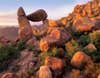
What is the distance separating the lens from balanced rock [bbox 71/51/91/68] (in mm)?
38531

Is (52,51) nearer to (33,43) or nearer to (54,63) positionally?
(54,63)

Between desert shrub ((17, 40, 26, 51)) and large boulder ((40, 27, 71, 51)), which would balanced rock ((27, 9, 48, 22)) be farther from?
large boulder ((40, 27, 71, 51))

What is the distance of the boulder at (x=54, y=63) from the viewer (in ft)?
125

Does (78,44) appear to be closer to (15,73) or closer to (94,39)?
(94,39)

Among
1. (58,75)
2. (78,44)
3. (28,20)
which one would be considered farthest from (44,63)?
(28,20)

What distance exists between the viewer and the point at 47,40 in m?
41.4

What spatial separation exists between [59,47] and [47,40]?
1.76 meters

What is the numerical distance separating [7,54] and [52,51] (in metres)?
6.53

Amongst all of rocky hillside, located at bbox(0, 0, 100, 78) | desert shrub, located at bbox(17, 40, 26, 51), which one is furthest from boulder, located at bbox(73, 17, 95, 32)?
desert shrub, located at bbox(17, 40, 26, 51)

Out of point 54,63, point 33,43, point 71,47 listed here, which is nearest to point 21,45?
point 33,43

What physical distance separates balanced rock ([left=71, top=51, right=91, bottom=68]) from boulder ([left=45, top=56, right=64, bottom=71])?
144cm

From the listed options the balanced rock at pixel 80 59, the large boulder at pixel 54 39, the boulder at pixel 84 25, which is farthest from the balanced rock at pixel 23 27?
the balanced rock at pixel 80 59

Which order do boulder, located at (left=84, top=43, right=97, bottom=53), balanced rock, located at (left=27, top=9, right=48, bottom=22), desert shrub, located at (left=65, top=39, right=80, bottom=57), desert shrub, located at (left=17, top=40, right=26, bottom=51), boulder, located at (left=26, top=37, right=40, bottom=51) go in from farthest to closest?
1. balanced rock, located at (left=27, top=9, right=48, bottom=22)
2. desert shrub, located at (left=17, top=40, right=26, bottom=51)
3. boulder, located at (left=26, top=37, right=40, bottom=51)
4. desert shrub, located at (left=65, top=39, right=80, bottom=57)
5. boulder, located at (left=84, top=43, right=97, bottom=53)

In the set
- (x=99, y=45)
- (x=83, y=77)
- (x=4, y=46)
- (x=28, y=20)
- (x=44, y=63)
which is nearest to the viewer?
(x=83, y=77)
